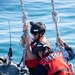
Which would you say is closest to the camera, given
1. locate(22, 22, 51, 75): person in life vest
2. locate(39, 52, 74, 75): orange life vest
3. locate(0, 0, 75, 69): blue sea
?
locate(39, 52, 74, 75): orange life vest

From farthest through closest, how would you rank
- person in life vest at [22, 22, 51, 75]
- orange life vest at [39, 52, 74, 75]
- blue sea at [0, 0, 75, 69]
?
blue sea at [0, 0, 75, 69] → person in life vest at [22, 22, 51, 75] → orange life vest at [39, 52, 74, 75]

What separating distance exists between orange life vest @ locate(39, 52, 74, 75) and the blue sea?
3.52 metres

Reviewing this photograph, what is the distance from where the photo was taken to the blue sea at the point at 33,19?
10.9 m

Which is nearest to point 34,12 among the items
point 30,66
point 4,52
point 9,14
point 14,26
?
point 9,14

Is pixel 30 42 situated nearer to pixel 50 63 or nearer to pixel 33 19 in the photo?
pixel 50 63

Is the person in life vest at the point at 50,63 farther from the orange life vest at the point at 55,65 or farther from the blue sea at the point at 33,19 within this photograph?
the blue sea at the point at 33,19

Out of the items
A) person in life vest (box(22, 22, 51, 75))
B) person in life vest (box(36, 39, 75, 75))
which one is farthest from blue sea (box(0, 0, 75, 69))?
person in life vest (box(36, 39, 75, 75))

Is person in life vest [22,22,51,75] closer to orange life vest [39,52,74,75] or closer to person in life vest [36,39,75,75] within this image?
person in life vest [36,39,75,75]

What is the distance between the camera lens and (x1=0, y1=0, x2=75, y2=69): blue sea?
10914 mm

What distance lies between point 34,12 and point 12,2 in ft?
4.13

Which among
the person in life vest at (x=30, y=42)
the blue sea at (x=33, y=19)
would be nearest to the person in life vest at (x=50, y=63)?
the person in life vest at (x=30, y=42)

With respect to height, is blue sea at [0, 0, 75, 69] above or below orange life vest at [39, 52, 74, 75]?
below

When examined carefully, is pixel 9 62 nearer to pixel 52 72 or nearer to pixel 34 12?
pixel 52 72

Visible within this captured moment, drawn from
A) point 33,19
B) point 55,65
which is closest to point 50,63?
point 55,65
